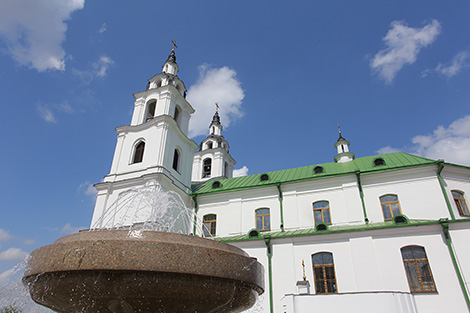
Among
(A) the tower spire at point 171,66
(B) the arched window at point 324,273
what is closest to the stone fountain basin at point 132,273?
(B) the arched window at point 324,273

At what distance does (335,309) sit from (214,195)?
11.2m

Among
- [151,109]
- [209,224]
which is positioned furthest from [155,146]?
[209,224]

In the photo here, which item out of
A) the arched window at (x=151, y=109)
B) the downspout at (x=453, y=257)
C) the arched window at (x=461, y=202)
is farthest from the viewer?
the arched window at (x=151, y=109)

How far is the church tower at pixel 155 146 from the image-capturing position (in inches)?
750

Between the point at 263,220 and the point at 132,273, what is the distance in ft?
53.8

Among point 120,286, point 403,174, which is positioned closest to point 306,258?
point 403,174

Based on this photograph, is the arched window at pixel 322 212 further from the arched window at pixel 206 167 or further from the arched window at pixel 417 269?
the arched window at pixel 206 167

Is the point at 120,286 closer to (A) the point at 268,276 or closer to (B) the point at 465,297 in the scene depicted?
(A) the point at 268,276

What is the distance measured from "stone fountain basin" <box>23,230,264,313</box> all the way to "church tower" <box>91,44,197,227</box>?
51.1ft

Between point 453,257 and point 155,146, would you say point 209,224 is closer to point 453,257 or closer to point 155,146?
point 155,146

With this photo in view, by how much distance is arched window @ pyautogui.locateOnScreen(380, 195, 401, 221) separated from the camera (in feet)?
52.5

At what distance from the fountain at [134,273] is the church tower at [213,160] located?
92.7ft

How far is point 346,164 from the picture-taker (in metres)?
19.9

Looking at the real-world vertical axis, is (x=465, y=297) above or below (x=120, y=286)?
above
